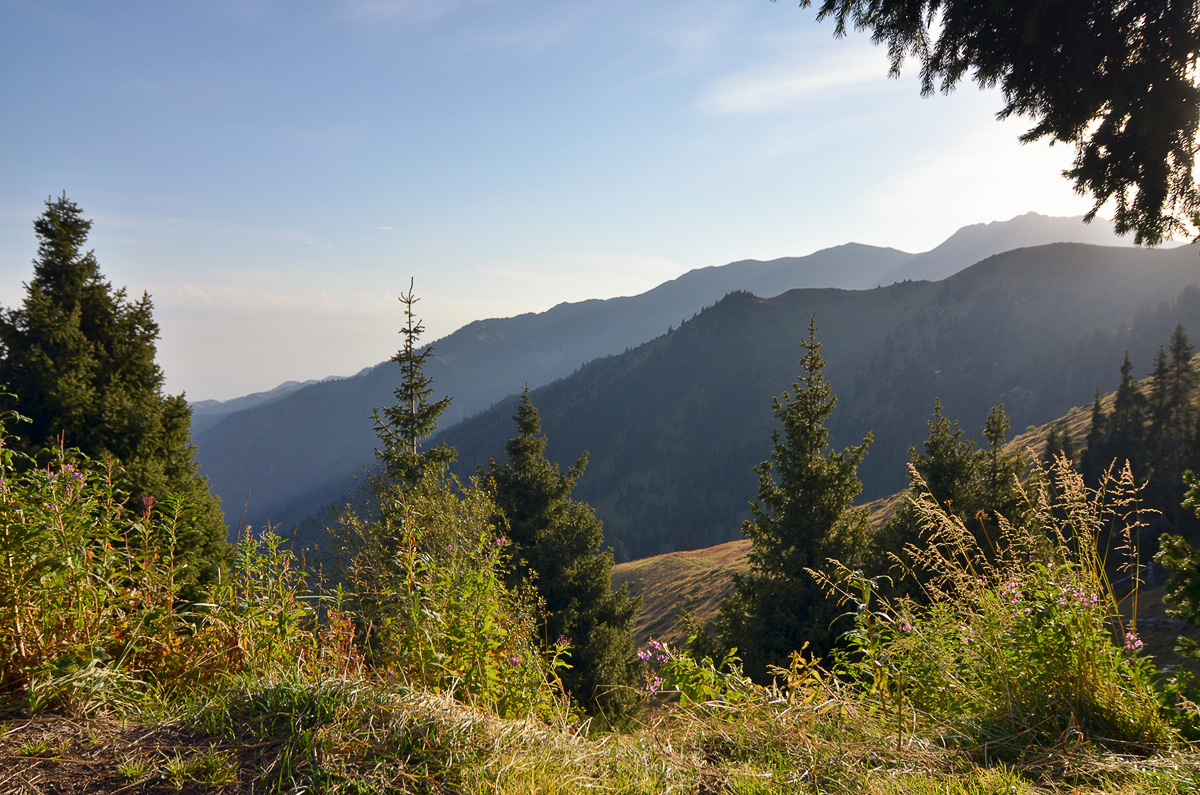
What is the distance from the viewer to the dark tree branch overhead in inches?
148

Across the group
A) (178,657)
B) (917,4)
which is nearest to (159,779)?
(178,657)

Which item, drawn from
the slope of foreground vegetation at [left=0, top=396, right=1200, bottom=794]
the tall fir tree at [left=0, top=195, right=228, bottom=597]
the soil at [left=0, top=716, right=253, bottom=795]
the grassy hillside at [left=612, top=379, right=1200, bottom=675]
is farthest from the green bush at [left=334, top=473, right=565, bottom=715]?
Result: the grassy hillside at [left=612, top=379, right=1200, bottom=675]

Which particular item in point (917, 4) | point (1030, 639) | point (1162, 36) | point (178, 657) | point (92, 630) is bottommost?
point (1030, 639)

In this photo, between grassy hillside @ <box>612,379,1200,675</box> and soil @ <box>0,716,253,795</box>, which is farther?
grassy hillside @ <box>612,379,1200,675</box>

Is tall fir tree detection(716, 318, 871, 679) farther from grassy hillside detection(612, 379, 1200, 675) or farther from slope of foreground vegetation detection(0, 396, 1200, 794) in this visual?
grassy hillside detection(612, 379, 1200, 675)

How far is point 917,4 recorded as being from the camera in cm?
456

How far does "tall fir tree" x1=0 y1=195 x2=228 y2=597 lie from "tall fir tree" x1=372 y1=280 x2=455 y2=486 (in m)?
4.69

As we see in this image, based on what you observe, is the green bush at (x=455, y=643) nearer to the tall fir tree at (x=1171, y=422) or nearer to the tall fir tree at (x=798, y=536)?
the tall fir tree at (x=798, y=536)

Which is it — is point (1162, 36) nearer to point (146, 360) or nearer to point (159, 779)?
point (159, 779)

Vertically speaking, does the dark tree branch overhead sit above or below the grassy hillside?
above

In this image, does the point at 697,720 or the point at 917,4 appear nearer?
the point at 697,720

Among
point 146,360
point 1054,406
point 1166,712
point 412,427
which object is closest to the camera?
point 1166,712

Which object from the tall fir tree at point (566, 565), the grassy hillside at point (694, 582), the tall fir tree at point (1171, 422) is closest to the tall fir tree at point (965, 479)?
the tall fir tree at point (566, 565)

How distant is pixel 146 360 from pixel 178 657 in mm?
15930
